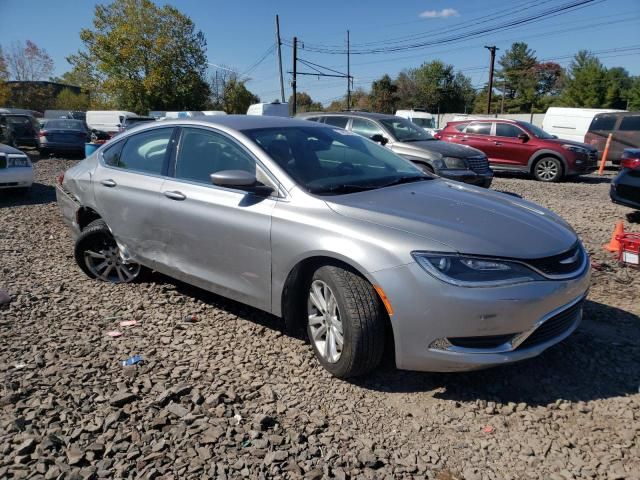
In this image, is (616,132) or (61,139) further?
(61,139)

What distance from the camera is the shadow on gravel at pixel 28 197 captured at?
29.9 feet

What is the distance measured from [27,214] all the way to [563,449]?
836 centimetres

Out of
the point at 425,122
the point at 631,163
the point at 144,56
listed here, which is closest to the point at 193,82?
the point at 144,56

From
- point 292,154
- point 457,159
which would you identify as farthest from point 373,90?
point 292,154

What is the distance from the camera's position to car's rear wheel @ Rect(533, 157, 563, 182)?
511 inches

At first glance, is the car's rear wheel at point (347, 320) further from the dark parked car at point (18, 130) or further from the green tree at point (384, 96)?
the green tree at point (384, 96)

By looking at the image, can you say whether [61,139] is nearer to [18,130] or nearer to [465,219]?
[18,130]

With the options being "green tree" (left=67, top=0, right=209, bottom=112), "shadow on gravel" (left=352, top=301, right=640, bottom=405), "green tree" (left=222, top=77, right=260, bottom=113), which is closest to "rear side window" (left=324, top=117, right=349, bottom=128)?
"shadow on gravel" (left=352, top=301, right=640, bottom=405)

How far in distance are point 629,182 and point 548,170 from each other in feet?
20.9

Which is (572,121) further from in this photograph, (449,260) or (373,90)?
(373,90)

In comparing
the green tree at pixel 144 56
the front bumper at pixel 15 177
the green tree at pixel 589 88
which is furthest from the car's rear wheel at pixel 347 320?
the green tree at pixel 589 88

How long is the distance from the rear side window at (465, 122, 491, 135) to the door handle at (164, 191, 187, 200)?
11849 millimetres

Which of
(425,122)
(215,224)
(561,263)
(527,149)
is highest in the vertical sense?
(425,122)

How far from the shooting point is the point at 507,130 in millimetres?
13773
